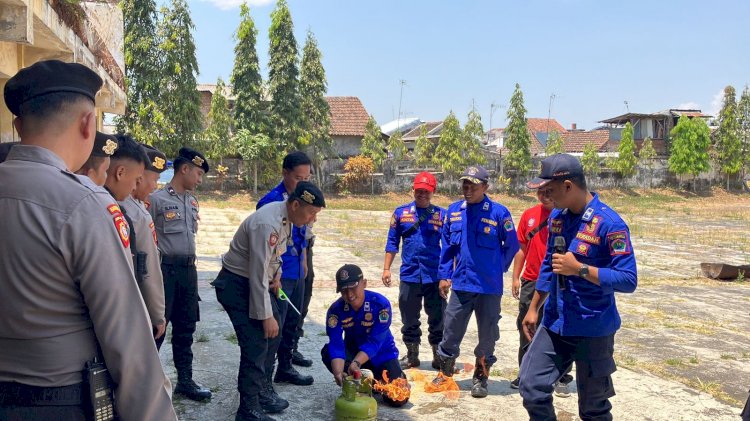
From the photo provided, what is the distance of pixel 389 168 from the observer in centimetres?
3484

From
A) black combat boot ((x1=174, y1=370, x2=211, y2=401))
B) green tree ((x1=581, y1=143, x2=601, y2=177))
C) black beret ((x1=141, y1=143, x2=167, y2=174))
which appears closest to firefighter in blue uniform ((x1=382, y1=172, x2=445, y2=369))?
black combat boot ((x1=174, y1=370, x2=211, y2=401))

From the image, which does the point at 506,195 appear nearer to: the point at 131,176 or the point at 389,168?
the point at 389,168

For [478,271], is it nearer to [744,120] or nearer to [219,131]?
[219,131]

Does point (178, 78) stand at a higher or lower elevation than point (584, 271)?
higher

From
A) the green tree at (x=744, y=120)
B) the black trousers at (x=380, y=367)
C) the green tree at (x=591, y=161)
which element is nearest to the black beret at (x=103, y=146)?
the black trousers at (x=380, y=367)

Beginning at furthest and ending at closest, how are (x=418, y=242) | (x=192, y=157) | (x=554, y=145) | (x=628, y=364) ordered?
(x=554, y=145) < (x=628, y=364) < (x=418, y=242) < (x=192, y=157)

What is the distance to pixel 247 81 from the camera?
3105cm

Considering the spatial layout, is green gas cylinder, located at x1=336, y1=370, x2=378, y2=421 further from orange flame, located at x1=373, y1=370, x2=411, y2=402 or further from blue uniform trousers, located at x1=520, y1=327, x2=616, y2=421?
blue uniform trousers, located at x1=520, y1=327, x2=616, y2=421

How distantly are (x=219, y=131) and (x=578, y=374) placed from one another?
28.6 meters

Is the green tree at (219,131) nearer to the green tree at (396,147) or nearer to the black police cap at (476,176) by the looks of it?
the green tree at (396,147)

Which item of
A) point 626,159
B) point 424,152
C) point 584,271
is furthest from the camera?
point 626,159

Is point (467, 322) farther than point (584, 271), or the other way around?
point (467, 322)

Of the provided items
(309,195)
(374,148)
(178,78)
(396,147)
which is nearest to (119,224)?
(309,195)

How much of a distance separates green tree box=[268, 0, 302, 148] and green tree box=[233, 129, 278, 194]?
0.72 meters
